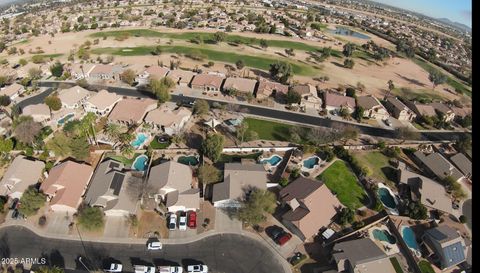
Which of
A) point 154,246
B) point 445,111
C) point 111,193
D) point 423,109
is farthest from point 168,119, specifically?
point 445,111

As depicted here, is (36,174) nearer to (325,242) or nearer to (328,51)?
(325,242)

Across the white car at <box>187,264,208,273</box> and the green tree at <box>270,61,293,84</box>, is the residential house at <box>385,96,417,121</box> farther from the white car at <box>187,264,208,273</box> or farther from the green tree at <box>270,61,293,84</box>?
the white car at <box>187,264,208,273</box>

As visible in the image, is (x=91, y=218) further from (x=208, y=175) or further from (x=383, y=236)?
(x=383, y=236)

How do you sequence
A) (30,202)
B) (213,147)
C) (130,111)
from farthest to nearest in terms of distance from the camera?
(130,111), (213,147), (30,202)

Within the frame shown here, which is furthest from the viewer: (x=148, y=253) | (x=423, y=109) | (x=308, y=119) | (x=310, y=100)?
(x=310, y=100)

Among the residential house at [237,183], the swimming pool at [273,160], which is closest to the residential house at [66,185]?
the residential house at [237,183]

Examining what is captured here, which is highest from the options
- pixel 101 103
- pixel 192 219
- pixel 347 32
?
pixel 347 32
